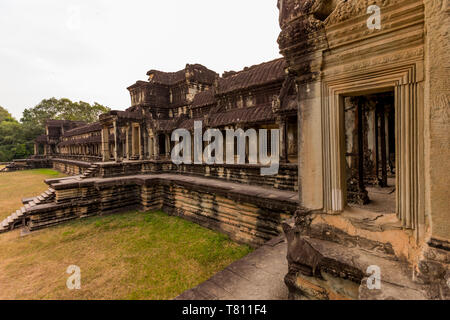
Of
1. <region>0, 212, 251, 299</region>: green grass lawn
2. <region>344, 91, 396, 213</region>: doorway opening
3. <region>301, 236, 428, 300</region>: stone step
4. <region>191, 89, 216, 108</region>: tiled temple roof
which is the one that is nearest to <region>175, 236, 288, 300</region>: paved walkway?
<region>301, 236, 428, 300</region>: stone step

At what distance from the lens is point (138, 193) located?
12008 millimetres

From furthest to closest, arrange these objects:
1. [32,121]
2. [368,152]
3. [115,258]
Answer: [32,121] → [115,258] → [368,152]

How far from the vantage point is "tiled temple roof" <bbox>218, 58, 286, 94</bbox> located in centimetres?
1040

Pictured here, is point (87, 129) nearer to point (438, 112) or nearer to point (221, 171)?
point (221, 171)

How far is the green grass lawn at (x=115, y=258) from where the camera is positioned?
16.4 feet

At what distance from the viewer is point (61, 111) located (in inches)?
1969

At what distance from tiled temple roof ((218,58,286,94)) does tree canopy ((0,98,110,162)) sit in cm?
4933

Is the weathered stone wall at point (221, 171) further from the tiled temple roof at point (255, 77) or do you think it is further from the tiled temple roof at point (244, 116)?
the tiled temple roof at point (255, 77)

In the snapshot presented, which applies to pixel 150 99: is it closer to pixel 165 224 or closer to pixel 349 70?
pixel 165 224

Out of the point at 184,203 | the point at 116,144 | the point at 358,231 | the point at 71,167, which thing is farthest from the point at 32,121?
the point at 358,231

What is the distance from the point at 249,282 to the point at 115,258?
4975 millimetres

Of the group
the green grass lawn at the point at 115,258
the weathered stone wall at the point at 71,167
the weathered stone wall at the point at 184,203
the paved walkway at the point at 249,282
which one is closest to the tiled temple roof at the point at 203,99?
the weathered stone wall at the point at 184,203

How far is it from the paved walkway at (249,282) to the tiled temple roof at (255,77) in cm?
862
